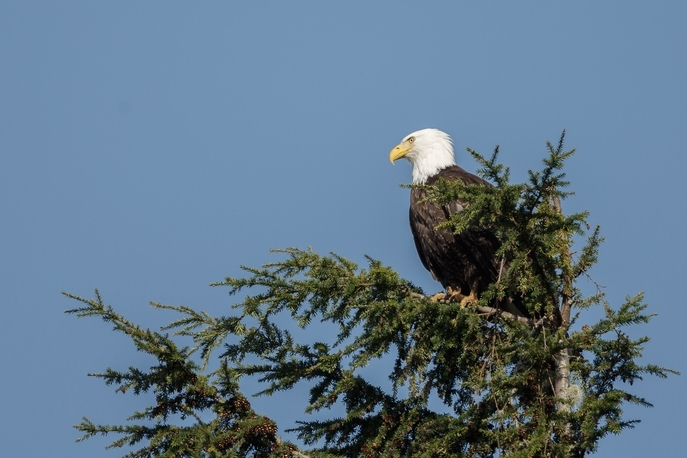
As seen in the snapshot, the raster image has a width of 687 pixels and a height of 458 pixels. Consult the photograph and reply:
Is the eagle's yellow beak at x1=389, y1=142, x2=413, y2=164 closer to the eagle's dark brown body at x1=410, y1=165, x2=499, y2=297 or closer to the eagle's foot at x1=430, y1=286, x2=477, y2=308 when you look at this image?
the eagle's dark brown body at x1=410, y1=165, x2=499, y2=297

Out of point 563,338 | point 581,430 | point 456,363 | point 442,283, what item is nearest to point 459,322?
point 456,363

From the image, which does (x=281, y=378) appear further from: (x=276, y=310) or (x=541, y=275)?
(x=541, y=275)

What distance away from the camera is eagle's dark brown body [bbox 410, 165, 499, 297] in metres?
7.41

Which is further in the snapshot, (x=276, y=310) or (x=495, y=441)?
(x=276, y=310)

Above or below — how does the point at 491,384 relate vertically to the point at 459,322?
below

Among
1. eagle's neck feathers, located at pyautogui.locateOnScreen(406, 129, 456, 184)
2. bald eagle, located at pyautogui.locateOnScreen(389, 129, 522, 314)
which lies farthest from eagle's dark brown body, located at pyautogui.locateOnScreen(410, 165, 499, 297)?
eagle's neck feathers, located at pyautogui.locateOnScreen(406, 129, 456, 184)

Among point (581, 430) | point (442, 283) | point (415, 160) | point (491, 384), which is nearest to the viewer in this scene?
point (581, 430)

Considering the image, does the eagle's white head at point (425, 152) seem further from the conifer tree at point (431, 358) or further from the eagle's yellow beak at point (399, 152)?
the conifer tree at point (431, 358)

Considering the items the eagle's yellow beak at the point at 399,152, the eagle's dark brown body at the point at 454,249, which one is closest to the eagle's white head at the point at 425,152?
the eagle's yellow beak at the point at 399,152

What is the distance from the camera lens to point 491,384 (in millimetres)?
5145

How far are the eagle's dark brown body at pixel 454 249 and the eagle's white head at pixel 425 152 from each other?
658 millimetres

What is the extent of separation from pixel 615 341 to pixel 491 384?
713 mm

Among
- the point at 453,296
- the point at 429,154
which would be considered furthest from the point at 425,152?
the point at 453,296

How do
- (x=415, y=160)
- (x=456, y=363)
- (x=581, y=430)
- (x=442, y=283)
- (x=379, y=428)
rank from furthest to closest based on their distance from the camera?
(x=415, y=160) → (x=442, y=283) → (x=456, y=363) → (x=379, y=428) → (x=581, y=430)
